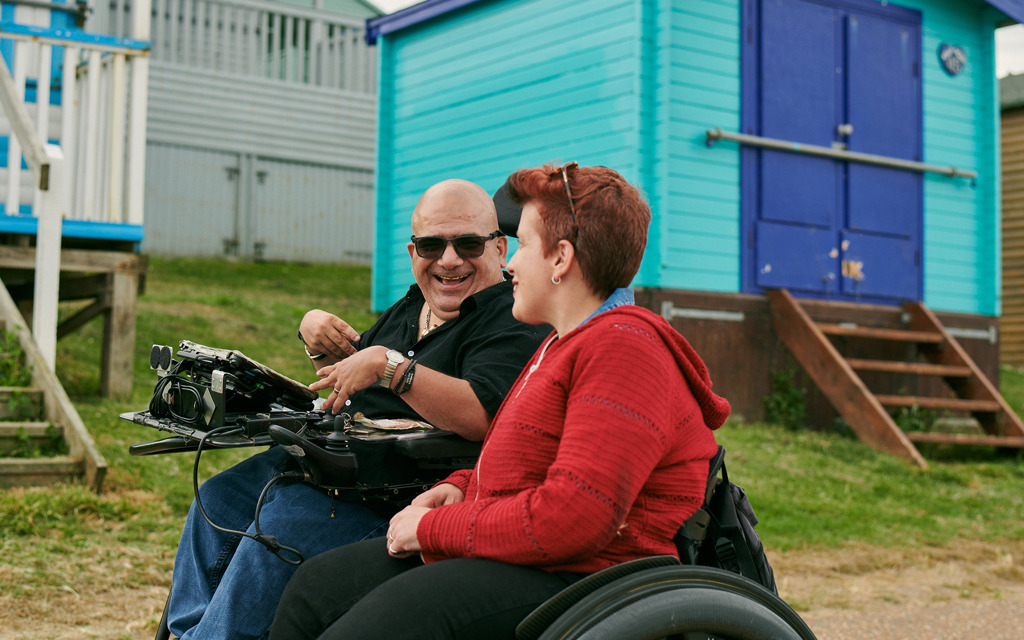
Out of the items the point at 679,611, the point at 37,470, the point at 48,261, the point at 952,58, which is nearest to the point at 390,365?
the point at 679,611

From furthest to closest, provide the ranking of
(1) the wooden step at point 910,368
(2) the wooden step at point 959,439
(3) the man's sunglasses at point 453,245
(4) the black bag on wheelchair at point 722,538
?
(1) the wooden step at point 910,368 → (2) the wooden step at point 959,439 → (3) the man's sunglasses at point 453,245 → (4) the black bag on wheelchair at point 722,538

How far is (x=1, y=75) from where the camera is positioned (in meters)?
5.85

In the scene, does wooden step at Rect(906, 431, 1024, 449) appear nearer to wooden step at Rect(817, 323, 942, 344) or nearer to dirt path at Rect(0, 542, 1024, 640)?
wooden step at Rect(817, 323, 942, 344)

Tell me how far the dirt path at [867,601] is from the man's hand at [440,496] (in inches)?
70.8

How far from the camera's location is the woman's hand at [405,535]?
1.79 metres

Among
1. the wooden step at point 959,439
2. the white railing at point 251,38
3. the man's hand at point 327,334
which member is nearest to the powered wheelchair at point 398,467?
the man's hand at point 327,334

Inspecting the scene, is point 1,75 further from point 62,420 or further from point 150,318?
→ point 150,318

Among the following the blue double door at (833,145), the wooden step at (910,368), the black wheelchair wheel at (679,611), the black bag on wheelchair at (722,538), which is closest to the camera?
the black wheelchair wheel at (679,611)

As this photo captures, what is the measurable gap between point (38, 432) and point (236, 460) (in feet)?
3.40

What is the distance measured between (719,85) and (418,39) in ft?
12.5

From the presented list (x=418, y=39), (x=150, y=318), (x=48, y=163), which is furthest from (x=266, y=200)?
(x=48, y=163)

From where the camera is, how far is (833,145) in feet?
29.1

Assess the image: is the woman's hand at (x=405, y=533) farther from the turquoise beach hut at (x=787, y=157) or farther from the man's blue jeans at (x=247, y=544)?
the turquoise beach hut at (x=787, y=157)

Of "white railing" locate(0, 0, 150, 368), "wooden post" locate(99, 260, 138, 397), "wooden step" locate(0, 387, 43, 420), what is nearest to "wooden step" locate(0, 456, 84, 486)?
"wooden step" locate(0, 387, 43, 420)
